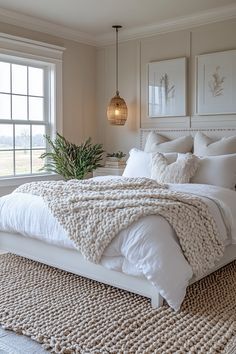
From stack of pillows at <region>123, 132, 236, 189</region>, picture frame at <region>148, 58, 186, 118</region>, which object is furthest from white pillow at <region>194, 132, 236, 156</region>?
picture frame at <region>148, 58, 186, 118</region>

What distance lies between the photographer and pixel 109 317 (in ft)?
8.30

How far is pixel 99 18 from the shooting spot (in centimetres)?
485

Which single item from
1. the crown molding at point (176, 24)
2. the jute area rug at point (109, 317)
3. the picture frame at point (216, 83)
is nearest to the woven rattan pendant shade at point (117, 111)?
the crown molding at point (176, 24)


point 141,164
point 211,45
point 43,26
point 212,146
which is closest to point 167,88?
point 211,45

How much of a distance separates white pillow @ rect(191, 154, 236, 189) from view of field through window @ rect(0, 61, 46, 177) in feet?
7.30

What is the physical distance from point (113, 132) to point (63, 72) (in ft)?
3.51

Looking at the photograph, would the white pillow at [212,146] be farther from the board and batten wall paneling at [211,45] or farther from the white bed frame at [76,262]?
the white bed frame at [76,262]

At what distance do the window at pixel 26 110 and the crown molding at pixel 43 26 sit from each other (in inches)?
14.1

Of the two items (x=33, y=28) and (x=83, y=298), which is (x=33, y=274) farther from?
(x=33, y=28)

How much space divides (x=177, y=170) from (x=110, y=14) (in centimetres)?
206

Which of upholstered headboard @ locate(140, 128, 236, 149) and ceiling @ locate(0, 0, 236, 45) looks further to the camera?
upholstered headboard @ locate(140, 128, 236, 149)

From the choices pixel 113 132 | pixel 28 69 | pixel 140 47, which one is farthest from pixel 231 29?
pixel 28 69

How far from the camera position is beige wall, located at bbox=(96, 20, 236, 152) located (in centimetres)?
473

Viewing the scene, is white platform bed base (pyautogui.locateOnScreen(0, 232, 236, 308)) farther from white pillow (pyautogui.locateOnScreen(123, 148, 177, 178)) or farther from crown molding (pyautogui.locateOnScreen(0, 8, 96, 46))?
crown molding (pyautogui.locateOnScreen(0, 8, 96, 46))
